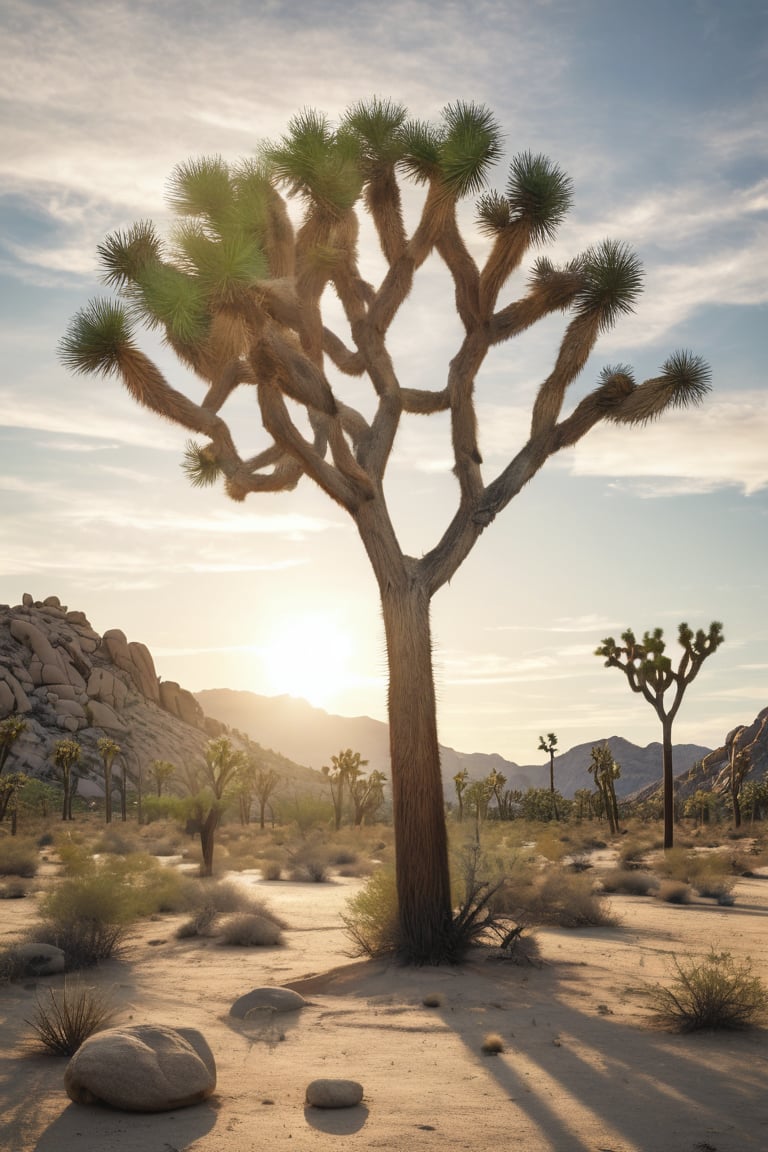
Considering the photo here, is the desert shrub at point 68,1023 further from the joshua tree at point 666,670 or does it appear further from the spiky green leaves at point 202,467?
the joshua tree at point 666,670

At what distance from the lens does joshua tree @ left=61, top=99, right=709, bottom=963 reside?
9.95 m

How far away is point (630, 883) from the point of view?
60.3 ft

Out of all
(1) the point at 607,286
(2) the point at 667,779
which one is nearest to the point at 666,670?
(2) the point at 667,779

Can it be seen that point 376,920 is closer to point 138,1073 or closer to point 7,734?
point 138,1073

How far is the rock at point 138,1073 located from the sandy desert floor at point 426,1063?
90 millimetres

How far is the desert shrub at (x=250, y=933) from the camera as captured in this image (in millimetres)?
12562

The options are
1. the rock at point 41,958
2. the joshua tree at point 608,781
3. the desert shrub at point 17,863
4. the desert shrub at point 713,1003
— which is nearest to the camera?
the desert shrub at point 713,1003

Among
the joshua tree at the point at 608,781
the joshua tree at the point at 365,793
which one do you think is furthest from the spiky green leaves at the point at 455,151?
the joshua tree at the point at 365,793

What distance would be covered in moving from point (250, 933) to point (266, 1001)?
14.1ft

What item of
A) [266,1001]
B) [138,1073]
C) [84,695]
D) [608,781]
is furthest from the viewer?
[84,695]

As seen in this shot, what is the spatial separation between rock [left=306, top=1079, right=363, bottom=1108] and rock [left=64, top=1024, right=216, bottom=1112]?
2.16 ft

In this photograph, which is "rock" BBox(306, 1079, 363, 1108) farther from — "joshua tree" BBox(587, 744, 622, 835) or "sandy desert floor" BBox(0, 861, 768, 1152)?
"joshua tree" BBox(587, 744, 622, 835)

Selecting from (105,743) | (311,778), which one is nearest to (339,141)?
(105,743)

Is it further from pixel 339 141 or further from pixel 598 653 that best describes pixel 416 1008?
pixel 598 653
